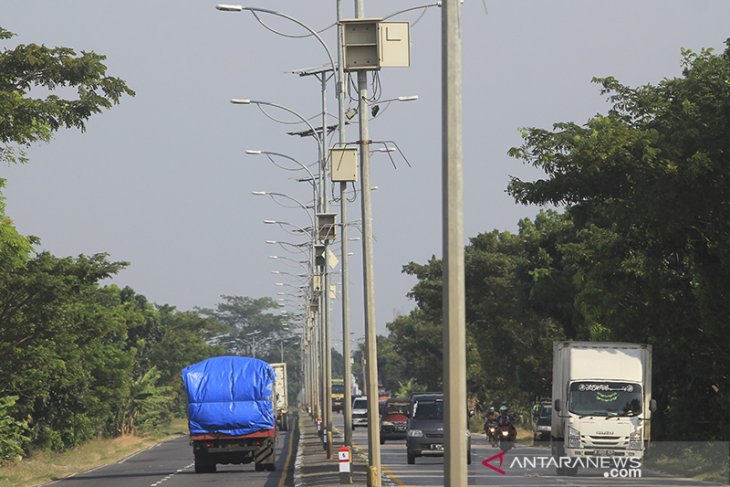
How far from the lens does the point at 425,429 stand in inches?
1806

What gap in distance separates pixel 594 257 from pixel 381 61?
2402 centimetres

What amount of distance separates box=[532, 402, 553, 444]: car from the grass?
18125mm

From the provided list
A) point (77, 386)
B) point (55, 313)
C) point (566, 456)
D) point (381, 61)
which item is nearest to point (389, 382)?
point (77, 386)

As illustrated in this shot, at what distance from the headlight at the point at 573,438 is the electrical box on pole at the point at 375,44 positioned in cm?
1595

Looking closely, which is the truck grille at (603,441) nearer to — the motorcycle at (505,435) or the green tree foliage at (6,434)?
the motorcycle at (505,435)

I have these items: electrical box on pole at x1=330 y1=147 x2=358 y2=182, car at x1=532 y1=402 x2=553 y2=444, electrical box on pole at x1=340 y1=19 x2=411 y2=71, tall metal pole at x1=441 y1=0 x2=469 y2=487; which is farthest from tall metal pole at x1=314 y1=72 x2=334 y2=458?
tall metal pole at x1=441 y1=0 x2=469 y2=487

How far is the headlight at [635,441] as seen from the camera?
37.3 meters

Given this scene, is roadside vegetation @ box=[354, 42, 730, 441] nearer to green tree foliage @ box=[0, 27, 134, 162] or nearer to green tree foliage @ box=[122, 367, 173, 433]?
green tree foliage @ box=[0, 27, 134, 162]

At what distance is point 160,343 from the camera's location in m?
120

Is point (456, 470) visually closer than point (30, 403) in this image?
Yes

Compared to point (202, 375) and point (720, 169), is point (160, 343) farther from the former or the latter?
point (720, 169)

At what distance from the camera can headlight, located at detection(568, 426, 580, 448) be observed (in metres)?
37.5

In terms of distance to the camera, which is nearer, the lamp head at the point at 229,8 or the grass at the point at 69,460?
the lamp head at the point at 229,8

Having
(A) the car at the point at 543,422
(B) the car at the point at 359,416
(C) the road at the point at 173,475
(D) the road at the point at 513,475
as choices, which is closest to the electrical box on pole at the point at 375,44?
(D) the road at the point at 513,475
